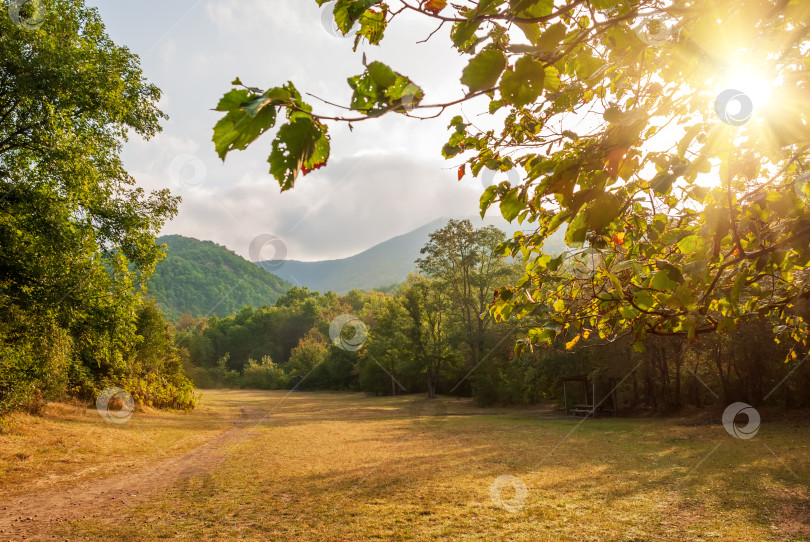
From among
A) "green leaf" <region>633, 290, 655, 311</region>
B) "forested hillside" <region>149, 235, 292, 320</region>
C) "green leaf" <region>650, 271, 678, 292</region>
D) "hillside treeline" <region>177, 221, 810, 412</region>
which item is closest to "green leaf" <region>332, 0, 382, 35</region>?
"green leaf" <region>650, 271, 678, 292</region>

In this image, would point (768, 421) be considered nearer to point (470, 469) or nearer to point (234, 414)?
point (470, 469)

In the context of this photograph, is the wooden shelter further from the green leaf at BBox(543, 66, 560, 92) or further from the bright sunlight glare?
the green leaf at BBox(543, 66, 560, 92)

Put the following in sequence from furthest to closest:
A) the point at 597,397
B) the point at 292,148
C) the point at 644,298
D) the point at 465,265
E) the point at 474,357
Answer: the point at 465,265 → the point at 474,357 → the point at 597,397 → the point at 644,298 → the point at 292,148

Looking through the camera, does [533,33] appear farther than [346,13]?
Yes

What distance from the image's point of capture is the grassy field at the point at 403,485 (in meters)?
5.48

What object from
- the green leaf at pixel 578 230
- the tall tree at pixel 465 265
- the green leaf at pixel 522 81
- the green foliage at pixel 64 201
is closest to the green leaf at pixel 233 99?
the green leaf at pixel 522 81

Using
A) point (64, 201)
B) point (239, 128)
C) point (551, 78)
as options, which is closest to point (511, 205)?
point (551, 78)

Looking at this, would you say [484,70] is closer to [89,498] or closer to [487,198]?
[487,198]

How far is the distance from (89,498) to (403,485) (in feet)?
17.0

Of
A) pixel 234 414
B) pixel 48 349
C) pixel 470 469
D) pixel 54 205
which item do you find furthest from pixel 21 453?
pixel 234 414

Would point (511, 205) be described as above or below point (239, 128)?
above

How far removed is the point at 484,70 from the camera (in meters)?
0.97

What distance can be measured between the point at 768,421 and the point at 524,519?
46.3 ft

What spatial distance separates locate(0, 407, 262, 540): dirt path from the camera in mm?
5723
